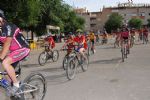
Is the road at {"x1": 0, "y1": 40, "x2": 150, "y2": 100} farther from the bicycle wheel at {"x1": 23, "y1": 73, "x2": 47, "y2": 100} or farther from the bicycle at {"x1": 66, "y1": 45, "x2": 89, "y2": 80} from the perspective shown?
the bicycle wheel at {"x1": 23, "y1": 73, "x2": 47, "y2": 100}

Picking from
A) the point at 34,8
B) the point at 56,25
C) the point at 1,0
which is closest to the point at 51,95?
the point at 1,0

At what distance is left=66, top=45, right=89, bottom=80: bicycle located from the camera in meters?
14.4

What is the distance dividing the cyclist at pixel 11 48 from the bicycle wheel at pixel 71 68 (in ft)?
19.2

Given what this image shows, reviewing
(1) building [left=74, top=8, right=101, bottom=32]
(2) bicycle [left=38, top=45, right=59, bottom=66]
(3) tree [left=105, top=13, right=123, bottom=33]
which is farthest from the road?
(1) building [left=74, top=8, right=101, bottom=32]

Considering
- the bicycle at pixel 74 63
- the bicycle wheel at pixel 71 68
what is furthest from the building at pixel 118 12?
the bicycle wheel at pixel 71 68

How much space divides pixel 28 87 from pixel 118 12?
149221mm

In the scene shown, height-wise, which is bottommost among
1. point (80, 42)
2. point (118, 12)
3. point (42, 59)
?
point (42, 59)

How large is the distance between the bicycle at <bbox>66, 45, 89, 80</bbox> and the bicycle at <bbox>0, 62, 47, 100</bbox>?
506 centimetres

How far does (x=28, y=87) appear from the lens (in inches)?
341

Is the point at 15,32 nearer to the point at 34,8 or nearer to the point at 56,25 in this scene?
the point at 34,8

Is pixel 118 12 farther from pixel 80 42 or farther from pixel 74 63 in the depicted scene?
pixel 74 63

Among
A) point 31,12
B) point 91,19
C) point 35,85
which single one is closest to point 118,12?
point 91,19

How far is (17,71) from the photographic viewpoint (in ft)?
27.8

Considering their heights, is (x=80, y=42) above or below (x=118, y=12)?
below
